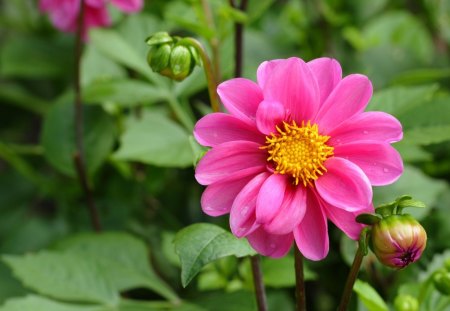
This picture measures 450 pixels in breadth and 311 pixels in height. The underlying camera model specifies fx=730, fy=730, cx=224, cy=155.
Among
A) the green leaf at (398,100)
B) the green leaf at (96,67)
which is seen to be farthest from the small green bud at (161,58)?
the green leaf at (96,67)

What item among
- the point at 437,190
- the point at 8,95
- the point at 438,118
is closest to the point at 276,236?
the point at 438,118

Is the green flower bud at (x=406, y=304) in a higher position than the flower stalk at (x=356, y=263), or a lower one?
lower

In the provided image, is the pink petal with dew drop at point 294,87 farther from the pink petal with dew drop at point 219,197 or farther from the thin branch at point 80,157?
the thin branch at point 80,157

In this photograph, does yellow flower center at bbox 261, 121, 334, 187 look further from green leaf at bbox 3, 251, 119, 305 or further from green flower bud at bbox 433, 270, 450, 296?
green leaf at bbox 3, 251, 119, 305

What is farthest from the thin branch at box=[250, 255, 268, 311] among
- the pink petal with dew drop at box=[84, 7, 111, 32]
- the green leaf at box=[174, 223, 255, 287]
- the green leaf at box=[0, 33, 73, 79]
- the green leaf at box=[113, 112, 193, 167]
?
the green leaf at box=[0, 33, 73, 79]

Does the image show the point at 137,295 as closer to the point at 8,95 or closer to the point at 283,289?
the point at 283,289

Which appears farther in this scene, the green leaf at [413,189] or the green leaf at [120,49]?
the green leaf at [120,49]
